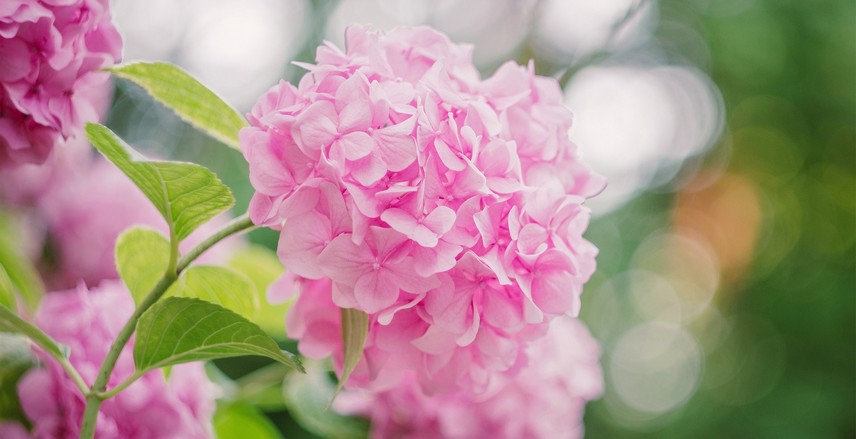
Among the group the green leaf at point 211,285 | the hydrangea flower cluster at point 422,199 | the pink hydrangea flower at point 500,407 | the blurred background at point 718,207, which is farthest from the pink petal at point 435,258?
the blurred background at point 718,207

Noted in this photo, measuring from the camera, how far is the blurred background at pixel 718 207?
6.70 ft

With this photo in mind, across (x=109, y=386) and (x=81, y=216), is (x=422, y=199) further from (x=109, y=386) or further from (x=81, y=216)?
(x=81, y=216)

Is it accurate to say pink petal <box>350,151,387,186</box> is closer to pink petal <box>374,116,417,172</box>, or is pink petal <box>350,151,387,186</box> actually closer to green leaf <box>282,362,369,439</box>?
pink petal <box>374,116,417,172</box>

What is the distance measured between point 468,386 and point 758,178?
95.0 inches

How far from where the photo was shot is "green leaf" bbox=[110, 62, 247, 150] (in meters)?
0.31

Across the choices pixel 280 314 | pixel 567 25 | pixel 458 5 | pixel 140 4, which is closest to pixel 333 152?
pixel 280 314

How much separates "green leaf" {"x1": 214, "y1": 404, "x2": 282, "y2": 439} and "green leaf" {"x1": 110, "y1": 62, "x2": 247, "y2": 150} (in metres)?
0.23

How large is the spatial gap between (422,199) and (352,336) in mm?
70

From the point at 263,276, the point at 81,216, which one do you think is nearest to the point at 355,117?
the point at 263,276

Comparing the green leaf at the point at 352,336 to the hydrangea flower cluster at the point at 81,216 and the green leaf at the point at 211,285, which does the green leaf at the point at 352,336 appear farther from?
the hydrangea flower cluster at the point at 81,216

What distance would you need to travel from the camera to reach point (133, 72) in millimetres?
315

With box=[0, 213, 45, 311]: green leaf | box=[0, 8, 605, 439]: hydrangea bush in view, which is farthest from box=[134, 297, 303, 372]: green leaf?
box=[0, 213, 45, 311]: green leaf

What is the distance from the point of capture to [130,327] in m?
0.29

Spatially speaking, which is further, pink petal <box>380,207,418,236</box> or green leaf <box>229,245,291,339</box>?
green leaf <box>229,245,291,339</box>
